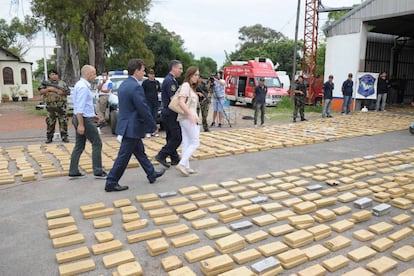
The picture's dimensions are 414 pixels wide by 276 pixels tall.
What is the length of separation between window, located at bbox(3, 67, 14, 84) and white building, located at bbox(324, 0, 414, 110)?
21.4 meters

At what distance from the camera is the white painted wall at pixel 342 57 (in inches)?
606

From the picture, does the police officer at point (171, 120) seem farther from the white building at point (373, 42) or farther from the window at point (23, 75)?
the window at point (23, 75)

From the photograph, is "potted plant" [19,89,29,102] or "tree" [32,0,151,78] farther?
"potted plant" [19,89,29,102]

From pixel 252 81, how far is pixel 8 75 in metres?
17.6

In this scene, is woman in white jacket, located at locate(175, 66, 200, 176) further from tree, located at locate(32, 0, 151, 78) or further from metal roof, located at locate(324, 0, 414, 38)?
tree, located at locate(32, 0, 151, 78)

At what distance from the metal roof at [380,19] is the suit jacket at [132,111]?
41.3 ft

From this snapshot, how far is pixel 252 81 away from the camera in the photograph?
20062 millimetres

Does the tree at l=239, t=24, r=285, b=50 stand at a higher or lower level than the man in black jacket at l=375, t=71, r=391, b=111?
higher

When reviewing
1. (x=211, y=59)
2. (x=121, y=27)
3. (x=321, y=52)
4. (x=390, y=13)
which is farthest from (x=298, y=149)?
(x=211, y=59)

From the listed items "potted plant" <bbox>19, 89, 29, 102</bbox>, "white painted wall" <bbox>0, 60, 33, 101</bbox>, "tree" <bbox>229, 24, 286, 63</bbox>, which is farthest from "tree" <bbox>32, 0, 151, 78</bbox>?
"tree" <bbox>229, 24, 286, 63</bbox>

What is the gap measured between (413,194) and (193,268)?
3372 mm

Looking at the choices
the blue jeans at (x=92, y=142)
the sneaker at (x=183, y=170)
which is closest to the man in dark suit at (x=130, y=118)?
the blue jeans at (x=92, y=142)

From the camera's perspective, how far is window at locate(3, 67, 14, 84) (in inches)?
970

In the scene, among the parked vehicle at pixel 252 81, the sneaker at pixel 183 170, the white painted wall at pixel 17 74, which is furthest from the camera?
the white painted wall at pixel 17 74
